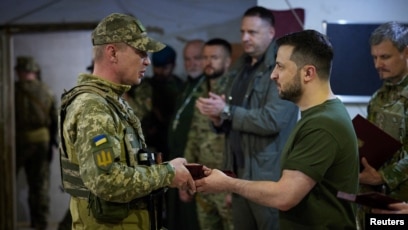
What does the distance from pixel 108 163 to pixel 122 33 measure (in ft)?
1.77

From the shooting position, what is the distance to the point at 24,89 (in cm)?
590

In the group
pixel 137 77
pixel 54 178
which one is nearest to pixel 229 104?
pixel 137 77

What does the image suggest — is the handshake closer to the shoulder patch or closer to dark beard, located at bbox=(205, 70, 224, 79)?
the shoulder patch

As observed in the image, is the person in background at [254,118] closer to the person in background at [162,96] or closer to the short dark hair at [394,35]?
the short dark hair at [394,35]

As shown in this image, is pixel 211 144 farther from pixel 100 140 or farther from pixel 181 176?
pixel 100 140

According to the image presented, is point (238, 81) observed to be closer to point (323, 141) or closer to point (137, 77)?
point (137, 77)

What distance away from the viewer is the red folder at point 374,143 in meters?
2.87

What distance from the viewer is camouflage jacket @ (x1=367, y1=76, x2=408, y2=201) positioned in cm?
296

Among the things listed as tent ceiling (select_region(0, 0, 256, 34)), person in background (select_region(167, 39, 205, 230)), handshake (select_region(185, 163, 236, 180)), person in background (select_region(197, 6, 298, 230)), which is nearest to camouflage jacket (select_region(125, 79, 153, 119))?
person in background (select_region(167, 39, 205, 230))

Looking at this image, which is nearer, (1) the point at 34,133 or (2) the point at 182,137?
(2) the point at 182,137

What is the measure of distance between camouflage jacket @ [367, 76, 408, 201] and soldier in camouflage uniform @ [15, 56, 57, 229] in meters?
3.75

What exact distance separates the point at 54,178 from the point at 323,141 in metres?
4.81

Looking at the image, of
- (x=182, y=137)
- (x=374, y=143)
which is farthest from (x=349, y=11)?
(x=182, y=137)

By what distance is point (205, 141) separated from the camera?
13.8ft
